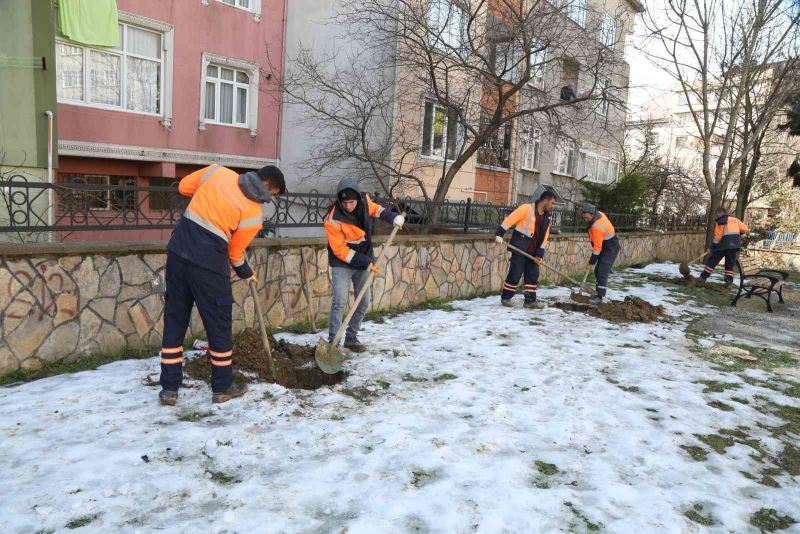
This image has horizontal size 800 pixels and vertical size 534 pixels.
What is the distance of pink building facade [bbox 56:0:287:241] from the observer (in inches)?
460

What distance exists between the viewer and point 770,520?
2844mm

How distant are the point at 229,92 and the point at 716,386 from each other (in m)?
13.1

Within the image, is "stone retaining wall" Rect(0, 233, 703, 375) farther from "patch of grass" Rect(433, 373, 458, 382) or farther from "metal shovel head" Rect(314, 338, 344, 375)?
"patch of grass" Rect(433, 373, 458, 382)

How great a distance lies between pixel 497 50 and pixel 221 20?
740cm

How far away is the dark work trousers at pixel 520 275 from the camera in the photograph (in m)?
7.96

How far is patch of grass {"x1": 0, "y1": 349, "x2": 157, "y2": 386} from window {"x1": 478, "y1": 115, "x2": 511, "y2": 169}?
11.1 m

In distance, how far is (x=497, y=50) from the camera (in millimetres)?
10383

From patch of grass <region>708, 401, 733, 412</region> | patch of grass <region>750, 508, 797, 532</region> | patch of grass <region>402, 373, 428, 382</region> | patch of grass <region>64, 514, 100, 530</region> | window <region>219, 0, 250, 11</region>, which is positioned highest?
window <region>219, 0, 250, 11</region>

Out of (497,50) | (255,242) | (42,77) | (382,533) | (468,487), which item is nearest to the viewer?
(382,533)

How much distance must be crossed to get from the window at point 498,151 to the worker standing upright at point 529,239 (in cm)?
651

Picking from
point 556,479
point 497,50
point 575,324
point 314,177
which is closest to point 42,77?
point 314,177

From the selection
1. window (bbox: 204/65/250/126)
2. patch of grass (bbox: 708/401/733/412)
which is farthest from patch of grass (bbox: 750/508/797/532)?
window (bbox: 204/65/250/126)

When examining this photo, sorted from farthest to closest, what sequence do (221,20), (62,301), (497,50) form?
1. (221,20)
2. (497,50)
3. (62,301)

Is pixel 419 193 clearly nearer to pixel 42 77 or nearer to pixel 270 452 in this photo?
pixel 42 77
